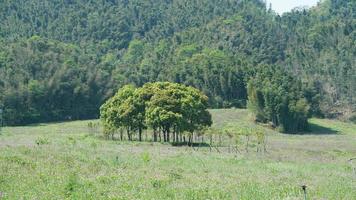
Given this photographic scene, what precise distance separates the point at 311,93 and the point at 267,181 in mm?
111358

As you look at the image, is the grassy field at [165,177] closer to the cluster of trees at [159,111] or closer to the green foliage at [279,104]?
the cluster of trees at [159,111]

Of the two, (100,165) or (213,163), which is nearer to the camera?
(100,165)

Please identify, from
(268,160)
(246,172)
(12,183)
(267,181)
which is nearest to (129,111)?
(268,160)

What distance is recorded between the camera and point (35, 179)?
32.2 m

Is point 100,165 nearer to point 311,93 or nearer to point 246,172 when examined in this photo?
point 246,172

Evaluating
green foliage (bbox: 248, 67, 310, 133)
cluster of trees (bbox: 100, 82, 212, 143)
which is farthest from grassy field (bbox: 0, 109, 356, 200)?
green foliage (bbox: 248, 67, 310, 133)

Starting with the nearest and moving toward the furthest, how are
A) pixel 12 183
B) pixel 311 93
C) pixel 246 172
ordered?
pixel 12 183
pixel 246 172
pixel 311 93

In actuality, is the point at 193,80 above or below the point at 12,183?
above

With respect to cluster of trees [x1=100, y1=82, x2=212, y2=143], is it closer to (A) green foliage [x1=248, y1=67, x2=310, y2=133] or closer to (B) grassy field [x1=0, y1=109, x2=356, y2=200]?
(B) grassy field [x1=0, y1=109, x2=356, y2=200]

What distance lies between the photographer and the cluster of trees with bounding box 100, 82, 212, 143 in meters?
80.7

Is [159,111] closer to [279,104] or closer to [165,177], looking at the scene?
[165,177]

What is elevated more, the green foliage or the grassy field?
the green foliage

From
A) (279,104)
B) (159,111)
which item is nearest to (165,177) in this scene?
(159,111)

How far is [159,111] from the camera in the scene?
80688 mm
